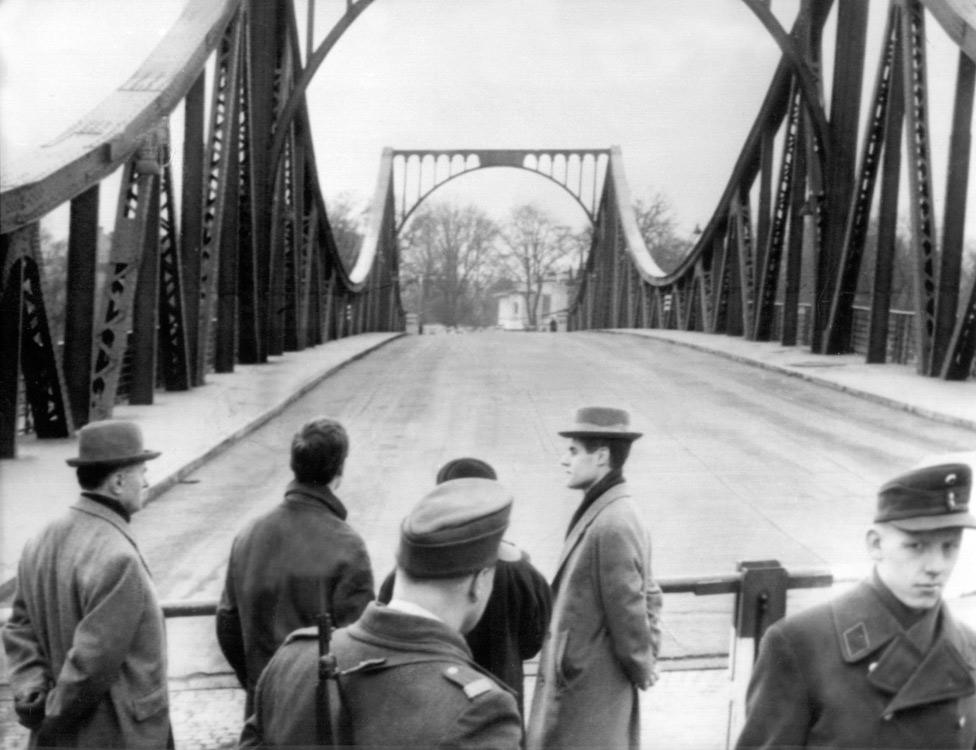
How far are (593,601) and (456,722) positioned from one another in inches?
69.5

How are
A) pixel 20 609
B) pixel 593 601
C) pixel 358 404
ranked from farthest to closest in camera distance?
pixel 358 404, pixel 593 601, pixel 20 609

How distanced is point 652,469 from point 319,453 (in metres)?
6.26

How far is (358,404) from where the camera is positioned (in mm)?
13695

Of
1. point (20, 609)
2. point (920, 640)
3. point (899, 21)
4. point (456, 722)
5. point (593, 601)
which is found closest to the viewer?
point (456, 722)

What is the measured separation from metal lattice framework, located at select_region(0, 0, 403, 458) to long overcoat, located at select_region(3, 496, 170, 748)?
5220 millimetres

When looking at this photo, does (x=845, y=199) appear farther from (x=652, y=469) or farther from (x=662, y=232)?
(x=662, y=232)

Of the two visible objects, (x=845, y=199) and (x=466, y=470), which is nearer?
(x=466, y=470)

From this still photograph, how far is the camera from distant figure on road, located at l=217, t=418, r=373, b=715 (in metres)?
3.57

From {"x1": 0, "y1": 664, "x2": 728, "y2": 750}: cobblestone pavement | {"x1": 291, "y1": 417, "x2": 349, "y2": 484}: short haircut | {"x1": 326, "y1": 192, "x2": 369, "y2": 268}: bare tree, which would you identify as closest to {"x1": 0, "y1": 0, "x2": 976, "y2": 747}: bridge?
{"x1": 0, "y1": 664, "x2": 728, "y2": 750}: cobblestone pavement

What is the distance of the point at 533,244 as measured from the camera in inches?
2219

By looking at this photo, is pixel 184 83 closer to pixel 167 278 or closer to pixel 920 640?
pixel 167 278

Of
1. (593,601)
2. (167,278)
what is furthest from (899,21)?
(593,601)

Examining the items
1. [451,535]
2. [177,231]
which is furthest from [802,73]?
[451,535]

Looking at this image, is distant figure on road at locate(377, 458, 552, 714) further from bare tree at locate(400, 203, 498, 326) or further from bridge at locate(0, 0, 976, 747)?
bare tree at locate(400, 203, 498, 326)
